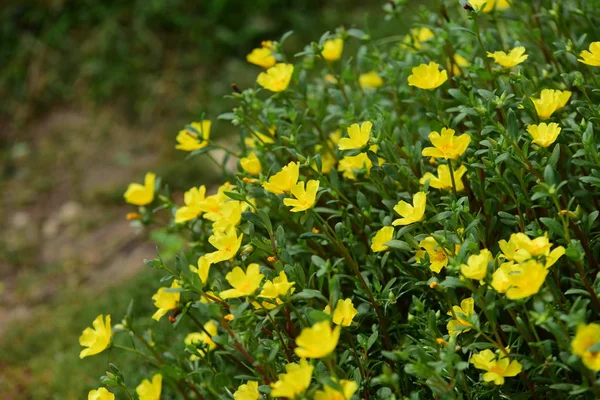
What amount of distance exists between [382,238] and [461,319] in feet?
0.90

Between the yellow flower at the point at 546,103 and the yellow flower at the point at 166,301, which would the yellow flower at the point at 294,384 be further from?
the yellow flower at the point at 546,103

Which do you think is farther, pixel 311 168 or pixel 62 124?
pixel 62 124

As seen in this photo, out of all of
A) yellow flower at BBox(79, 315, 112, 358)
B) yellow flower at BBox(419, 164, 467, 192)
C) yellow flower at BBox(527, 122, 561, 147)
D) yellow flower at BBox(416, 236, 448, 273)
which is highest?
yellow flower at BBox(527, 122, 561, 147)

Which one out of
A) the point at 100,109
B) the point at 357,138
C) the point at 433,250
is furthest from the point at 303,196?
the point at 100,109

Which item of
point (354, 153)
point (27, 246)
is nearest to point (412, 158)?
point (354, 153)

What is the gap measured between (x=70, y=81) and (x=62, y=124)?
0.34m

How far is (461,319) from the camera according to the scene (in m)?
1.38

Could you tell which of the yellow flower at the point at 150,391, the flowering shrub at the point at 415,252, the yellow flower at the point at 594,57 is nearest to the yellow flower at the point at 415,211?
the flowering shrub at the point at 415,252

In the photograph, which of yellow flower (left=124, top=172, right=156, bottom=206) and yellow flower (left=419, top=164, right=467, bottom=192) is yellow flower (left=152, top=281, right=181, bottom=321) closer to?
yellow flower (left=124, top=172, right=156, bottom=206)

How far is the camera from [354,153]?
161cm

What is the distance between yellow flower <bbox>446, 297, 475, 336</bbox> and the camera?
1369mm

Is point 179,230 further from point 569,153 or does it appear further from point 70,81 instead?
point 70,81

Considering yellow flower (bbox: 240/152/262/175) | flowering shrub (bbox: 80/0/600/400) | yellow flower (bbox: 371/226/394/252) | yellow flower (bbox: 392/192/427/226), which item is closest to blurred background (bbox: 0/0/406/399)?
yellow flower (bbox: 240/152/262/175)

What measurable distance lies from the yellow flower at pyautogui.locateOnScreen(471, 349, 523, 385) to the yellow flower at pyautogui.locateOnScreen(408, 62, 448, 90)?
0.64 metres
